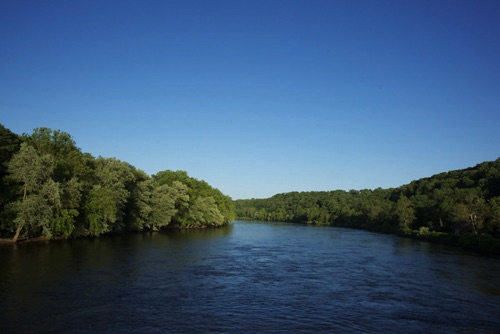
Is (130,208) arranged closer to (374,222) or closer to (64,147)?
(64,147)

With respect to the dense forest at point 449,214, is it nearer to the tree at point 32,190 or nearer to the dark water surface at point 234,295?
the dark water surface at point 234,295

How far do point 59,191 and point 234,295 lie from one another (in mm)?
30975

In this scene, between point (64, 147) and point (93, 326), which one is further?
point (64, 147)

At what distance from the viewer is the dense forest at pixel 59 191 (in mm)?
43500

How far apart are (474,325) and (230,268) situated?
20316mm

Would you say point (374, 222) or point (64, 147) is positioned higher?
point (64, 147)

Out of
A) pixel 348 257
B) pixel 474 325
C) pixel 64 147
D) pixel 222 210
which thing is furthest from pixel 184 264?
pixel 222 210

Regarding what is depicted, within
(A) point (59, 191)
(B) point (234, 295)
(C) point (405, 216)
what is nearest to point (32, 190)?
(A) point (59, 191)

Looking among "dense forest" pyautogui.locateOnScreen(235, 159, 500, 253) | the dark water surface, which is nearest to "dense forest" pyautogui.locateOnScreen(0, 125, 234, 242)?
the dark water surface

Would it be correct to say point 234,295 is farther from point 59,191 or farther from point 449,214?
point 449,214

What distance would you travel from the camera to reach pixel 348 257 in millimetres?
A: 45250

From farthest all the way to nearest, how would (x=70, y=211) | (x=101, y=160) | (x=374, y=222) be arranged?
(x=374, y=222), (x=101, y=160), (x=70, y=211)

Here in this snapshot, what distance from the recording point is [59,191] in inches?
1777

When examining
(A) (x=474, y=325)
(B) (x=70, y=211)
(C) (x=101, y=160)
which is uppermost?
(C) (x=101, y=160)
